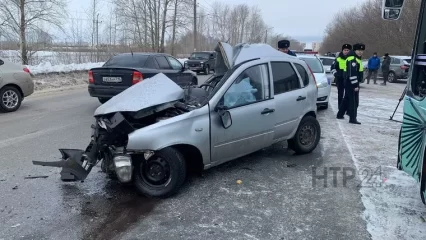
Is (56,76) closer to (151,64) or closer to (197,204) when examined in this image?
(151,64)

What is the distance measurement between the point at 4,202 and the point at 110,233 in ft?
4.80

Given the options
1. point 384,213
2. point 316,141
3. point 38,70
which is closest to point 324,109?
point 316,141

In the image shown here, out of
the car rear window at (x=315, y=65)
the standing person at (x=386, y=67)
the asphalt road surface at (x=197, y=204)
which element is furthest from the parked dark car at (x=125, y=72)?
the standing person at (x=386, y=67)

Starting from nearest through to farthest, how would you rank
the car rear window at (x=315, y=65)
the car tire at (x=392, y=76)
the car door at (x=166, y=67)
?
the car door at (x=166, y=67)
the car rear window at (x=315, y=65)
the car tire at (x=392, y=76)

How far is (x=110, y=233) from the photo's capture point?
335 centimetres

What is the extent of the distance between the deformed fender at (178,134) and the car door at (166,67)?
237 inches

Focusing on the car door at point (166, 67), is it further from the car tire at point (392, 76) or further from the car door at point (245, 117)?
the car tire at point (392, 76)

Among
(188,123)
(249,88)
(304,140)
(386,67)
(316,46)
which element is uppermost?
(316,46)

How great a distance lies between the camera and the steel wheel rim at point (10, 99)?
30.0ft

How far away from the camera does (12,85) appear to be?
939 centimetres

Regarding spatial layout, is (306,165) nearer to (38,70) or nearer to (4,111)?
(4,111)

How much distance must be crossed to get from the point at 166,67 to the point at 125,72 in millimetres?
1537

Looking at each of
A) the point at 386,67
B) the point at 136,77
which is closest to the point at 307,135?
the point at 136,77

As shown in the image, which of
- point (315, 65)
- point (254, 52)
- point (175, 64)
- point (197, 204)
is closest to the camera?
point (197, 204)
